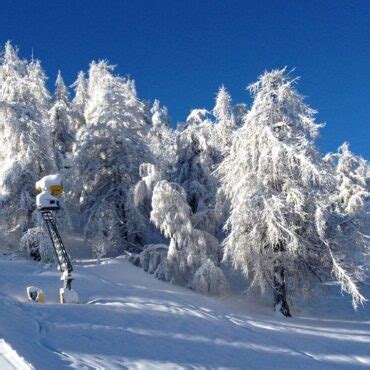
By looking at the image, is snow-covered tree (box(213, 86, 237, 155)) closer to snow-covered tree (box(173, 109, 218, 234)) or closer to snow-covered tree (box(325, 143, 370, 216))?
snow-covered tree (box(173, 109, 218, 234))

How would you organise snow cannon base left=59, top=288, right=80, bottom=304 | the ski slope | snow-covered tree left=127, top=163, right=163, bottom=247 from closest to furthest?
the ski slope → snow cannon base left=59, top=288, right=80, bottom=304 → snow-covered tree left=127, top=163, right=163, bottom=247

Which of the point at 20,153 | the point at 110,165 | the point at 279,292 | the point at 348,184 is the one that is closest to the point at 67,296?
the point at 279,292

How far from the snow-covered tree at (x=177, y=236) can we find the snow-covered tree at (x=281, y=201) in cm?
214

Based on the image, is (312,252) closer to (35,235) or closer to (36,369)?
(35,235)

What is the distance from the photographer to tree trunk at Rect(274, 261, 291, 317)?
17.7 m

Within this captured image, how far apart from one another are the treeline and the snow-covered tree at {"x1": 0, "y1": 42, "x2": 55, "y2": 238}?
0.19ft

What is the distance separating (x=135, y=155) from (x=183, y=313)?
1286 cm

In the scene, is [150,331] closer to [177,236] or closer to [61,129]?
[177,236]

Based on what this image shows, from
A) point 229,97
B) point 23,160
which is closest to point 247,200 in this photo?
point 23,160

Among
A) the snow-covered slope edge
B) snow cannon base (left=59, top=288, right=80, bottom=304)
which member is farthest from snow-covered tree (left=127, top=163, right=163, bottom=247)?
the snow-covered slope edge

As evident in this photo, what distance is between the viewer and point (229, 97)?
112ft

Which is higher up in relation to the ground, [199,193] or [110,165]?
[110,165]

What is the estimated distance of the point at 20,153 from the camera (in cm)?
2164

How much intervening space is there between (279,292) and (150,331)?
833cm
